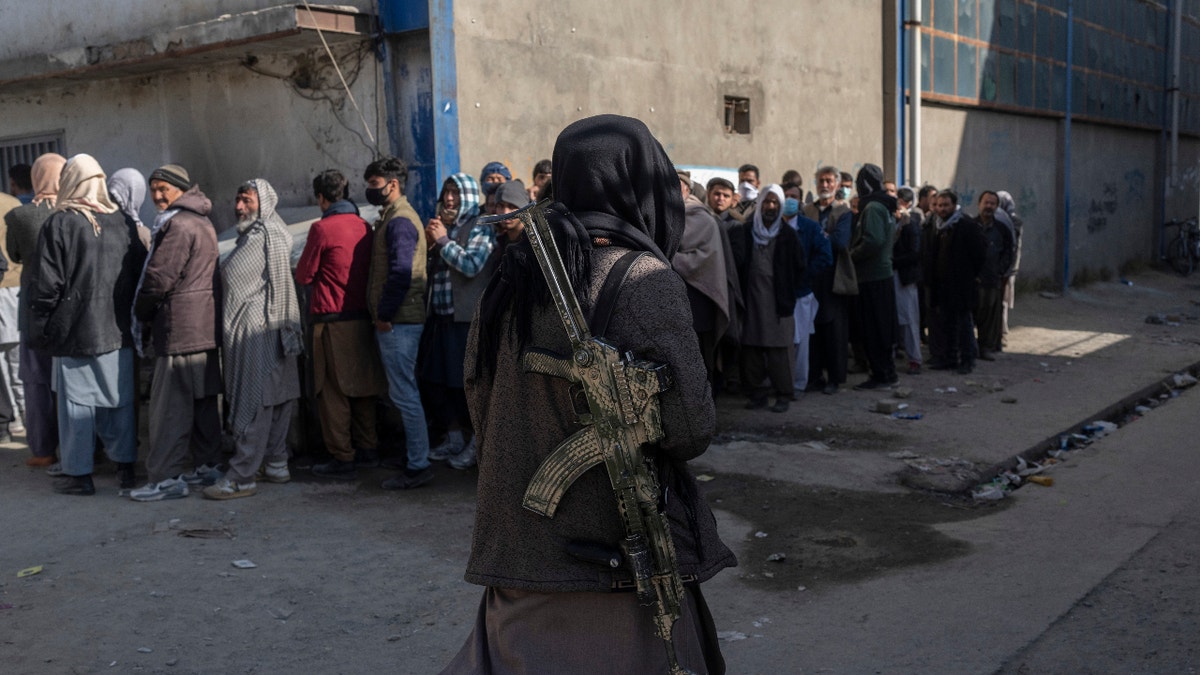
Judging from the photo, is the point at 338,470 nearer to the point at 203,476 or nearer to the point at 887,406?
the point at 203,476

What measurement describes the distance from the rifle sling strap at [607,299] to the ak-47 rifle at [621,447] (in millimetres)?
47

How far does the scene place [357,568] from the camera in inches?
190

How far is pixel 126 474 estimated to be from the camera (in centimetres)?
618

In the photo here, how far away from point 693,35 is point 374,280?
4826mm

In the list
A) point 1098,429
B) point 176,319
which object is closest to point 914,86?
point 1098,429

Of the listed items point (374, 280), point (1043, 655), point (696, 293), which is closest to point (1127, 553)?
point (1043, 655)

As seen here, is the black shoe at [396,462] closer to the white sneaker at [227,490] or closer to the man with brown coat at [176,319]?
the white sneaker at [227,490]

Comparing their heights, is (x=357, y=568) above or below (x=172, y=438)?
below

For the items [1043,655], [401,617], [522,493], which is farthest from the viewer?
[401,617]

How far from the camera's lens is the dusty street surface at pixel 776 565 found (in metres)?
3.88

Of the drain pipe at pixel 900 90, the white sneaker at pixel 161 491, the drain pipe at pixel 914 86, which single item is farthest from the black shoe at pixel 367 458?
the drain pipe at pixel 914 86

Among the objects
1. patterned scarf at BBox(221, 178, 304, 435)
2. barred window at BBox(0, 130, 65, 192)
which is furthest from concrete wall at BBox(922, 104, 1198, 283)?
patterned scarf at BBox(221, 178, 304, 435)

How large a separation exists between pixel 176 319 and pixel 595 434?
4.24 metres

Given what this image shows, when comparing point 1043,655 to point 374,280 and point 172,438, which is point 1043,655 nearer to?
point 374,280
